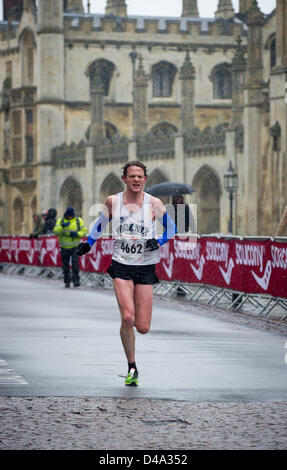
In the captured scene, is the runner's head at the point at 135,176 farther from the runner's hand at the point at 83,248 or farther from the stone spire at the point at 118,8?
the stone spire at the point at 118,8

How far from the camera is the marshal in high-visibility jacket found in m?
26.7

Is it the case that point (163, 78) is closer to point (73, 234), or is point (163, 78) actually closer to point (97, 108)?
point (97, 108)

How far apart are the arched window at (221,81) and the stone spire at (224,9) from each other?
11.1 metres

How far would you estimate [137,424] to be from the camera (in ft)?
27.8

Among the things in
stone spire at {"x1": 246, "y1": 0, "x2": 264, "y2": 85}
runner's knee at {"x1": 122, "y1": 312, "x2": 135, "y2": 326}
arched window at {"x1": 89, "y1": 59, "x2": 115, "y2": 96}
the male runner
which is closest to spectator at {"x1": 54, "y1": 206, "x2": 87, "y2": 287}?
the male runner

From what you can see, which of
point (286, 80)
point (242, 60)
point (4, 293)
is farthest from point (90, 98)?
point (4, 293)

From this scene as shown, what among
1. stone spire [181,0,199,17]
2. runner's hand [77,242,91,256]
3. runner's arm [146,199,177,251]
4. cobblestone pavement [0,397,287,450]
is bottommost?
cobblestone pavement [0,397,287,450]

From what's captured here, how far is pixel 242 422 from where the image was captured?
28.0ft

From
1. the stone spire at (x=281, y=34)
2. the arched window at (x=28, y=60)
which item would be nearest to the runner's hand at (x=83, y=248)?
the stone spire at (x=281, y=34)

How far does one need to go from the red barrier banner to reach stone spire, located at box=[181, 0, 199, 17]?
5558 cm

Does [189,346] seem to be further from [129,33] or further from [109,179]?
[129,33]

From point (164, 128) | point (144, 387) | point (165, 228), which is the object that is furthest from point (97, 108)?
point (144, 387)

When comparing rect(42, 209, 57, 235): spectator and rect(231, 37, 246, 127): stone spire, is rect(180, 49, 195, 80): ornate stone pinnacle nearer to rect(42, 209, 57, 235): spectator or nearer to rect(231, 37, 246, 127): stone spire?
rect(231, 37, 246, 127): stone spire

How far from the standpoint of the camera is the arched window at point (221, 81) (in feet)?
244
